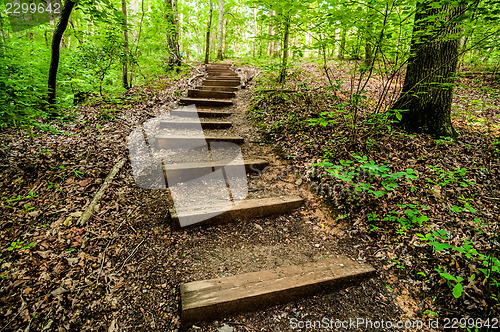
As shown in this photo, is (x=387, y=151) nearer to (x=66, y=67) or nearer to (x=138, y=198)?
(x=138, y=198)

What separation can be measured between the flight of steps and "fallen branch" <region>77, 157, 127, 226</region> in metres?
0.82

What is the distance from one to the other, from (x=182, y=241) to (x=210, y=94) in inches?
218

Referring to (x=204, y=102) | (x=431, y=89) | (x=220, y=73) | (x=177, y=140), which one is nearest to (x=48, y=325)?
(x=177, y=140)

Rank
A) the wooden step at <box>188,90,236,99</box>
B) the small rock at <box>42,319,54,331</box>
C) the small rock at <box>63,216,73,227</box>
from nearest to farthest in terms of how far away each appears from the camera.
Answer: the small rock at <box>42,319,54,331</box>, the small rock at <box>63,216,73,227</box>, the wooden step at <box>188,90,236,99</box>

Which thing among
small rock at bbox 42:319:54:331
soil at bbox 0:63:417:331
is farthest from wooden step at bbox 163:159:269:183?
small rock at bbox 42:319:54:331

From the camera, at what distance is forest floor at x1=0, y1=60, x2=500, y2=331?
6.72 ft

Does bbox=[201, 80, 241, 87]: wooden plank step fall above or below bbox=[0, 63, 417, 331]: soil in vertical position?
above

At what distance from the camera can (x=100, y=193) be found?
3.20m

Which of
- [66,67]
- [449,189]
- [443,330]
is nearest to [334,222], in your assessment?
[443,330]

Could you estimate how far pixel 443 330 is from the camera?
1930mm

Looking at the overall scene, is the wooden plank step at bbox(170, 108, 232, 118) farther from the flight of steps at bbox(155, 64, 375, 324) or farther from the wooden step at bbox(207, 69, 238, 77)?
the wooden step at bbox(207, 69, 238, 77)

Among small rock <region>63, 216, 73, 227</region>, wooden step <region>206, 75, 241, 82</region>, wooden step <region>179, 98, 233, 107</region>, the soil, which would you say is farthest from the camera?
wooden step <region>206, 75, 241, 82</region>

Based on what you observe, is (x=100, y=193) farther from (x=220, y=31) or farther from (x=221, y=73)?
(x=220, y=31)

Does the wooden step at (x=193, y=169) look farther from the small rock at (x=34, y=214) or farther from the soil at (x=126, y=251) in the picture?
the small rock at (x=34, y=214)
